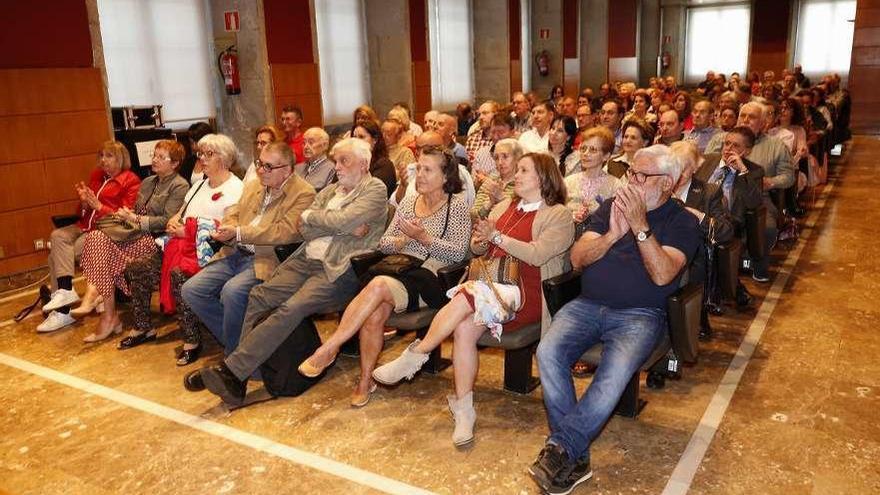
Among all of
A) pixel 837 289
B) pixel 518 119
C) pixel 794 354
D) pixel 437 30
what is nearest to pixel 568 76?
pixel 437 30

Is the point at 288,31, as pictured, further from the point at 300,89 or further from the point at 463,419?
the point at 463,419

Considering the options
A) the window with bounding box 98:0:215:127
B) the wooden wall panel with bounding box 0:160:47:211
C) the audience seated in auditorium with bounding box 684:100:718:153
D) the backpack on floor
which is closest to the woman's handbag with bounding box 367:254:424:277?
the backpack on floor

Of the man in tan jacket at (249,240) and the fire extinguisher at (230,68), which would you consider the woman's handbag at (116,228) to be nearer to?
the man in tan jacket at (249,240)

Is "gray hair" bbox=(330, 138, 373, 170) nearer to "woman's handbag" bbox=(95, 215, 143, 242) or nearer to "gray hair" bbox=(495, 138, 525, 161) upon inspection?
"gray hair" bbox=(495, 138, 525, 161)

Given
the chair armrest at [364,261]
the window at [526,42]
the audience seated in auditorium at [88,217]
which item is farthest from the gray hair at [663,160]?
the window at [526,42]

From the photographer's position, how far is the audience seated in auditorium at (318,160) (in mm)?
4875

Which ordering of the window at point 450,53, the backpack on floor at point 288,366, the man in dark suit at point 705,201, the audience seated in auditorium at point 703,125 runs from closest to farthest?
the backpack on floor at point 288,366, the man in dark suit at point 705,201, the audience seated in auditorium at point 703,125, the window at point 450,53

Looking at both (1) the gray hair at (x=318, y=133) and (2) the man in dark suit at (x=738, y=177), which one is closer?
(2) the man in dark suit at (x=738, y=177)

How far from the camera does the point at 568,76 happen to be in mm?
16922

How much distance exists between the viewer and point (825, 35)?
20.4 meters

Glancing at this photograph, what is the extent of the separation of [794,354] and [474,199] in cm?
193

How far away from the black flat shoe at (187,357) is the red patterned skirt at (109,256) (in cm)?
70

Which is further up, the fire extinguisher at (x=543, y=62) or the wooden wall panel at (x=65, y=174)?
the fire extinguisher at (x=543, y=62)

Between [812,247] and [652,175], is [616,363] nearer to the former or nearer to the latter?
[652,175]
